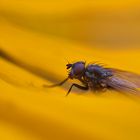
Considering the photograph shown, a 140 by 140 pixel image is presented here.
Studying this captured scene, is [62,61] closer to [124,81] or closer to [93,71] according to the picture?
[93,71]

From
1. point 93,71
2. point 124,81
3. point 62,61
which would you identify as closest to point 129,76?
point 124,81

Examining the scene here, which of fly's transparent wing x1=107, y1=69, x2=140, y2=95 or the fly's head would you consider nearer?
fly's transparent wing x1=107, y1=69, x2=140, y2=95

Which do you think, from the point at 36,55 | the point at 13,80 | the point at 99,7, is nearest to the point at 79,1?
the point at 99,7

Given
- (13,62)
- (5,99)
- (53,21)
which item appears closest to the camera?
(5,99)

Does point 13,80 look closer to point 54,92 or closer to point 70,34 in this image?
point 54,92

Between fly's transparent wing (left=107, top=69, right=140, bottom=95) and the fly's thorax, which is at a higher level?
the fly's thorax
